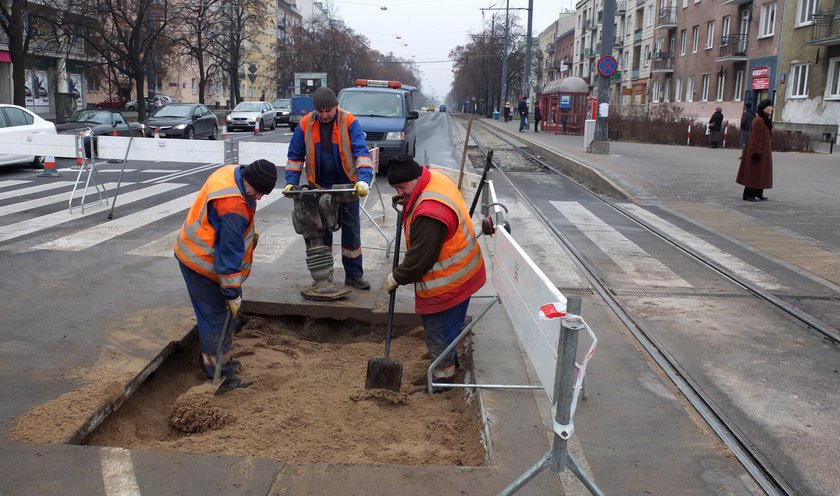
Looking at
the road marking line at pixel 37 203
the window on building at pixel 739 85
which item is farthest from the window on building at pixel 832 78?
the road marking line at pixel 37 203

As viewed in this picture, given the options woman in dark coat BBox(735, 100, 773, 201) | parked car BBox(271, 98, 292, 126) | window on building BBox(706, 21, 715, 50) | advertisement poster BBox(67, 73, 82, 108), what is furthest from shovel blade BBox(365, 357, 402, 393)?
advertisement poster BBox(67, 73, 82, 108)

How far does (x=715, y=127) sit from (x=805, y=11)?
37.4 feet

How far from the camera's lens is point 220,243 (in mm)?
4305

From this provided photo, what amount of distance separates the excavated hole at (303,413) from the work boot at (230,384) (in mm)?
48

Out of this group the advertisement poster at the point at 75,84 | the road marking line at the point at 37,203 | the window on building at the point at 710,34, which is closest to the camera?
the road marking line at the point at 37,203

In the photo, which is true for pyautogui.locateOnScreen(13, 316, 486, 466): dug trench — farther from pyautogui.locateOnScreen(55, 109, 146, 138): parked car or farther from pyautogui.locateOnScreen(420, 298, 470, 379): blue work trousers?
pyautogui.locateOnScreen(55, 109, 146, 138): parked car

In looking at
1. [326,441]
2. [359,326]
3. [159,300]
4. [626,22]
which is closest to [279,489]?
[326,441]

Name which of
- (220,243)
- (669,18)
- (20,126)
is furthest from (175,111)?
(669,18)

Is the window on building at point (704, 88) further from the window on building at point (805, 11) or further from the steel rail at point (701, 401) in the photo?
the steel rail at point (701, 401)

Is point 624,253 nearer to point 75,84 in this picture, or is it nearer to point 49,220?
point 49,220

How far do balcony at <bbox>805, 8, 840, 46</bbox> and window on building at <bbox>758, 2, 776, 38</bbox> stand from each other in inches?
199

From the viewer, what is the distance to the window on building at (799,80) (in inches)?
1286

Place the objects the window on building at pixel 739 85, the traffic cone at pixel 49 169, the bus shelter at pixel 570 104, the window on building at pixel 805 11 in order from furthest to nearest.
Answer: the window on building at pixel 739 85
the bus shelter at pixel 570 104
the window on building at pixel 805 11
the traffic cone at pixel 49 169

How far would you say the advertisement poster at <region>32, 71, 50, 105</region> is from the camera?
44569 mm
